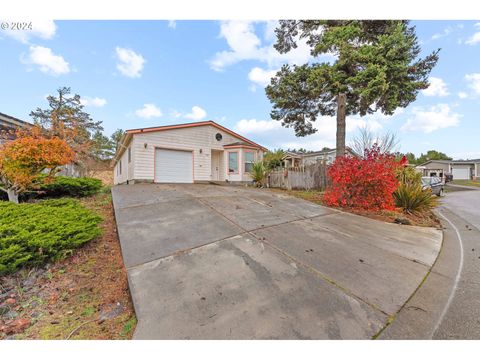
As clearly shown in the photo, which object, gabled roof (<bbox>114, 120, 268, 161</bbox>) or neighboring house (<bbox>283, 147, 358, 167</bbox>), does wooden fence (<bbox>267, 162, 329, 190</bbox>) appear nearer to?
neighboring house (<bbox>283, 147, 358, 167</bbox>)

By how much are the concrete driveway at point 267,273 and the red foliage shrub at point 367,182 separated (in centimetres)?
147

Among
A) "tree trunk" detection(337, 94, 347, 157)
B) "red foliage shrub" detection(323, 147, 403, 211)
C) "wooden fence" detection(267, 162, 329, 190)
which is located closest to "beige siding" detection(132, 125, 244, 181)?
"wooden fence" detection(267, 162, 329, 190)

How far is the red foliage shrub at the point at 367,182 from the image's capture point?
577cm

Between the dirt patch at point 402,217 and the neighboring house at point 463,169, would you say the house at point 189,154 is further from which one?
the neighboring house at point 463,169

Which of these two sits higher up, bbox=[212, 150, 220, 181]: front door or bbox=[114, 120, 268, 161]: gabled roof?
bbox=[114, 120, 268, 161]: gabled roof

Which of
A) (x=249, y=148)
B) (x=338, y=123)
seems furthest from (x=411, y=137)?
(x=249, y=148)

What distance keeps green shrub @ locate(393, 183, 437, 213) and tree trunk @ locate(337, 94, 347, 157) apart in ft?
11.9

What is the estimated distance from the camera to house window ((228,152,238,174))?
13047 millimetres

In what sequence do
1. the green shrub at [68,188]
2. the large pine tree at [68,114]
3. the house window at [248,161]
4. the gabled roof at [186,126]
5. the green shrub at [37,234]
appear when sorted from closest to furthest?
the green shrub at [37,234], the green shrub at [68,188], the gabled roof at [186,126], the house window at [248,161], the large pine tree at [68,114]

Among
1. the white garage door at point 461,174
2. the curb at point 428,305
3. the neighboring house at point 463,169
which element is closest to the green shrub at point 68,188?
the curb at point 428,305

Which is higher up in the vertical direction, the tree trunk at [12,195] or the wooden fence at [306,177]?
the wooden fence at [306,177]

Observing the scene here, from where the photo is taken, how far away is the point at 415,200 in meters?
5.96
